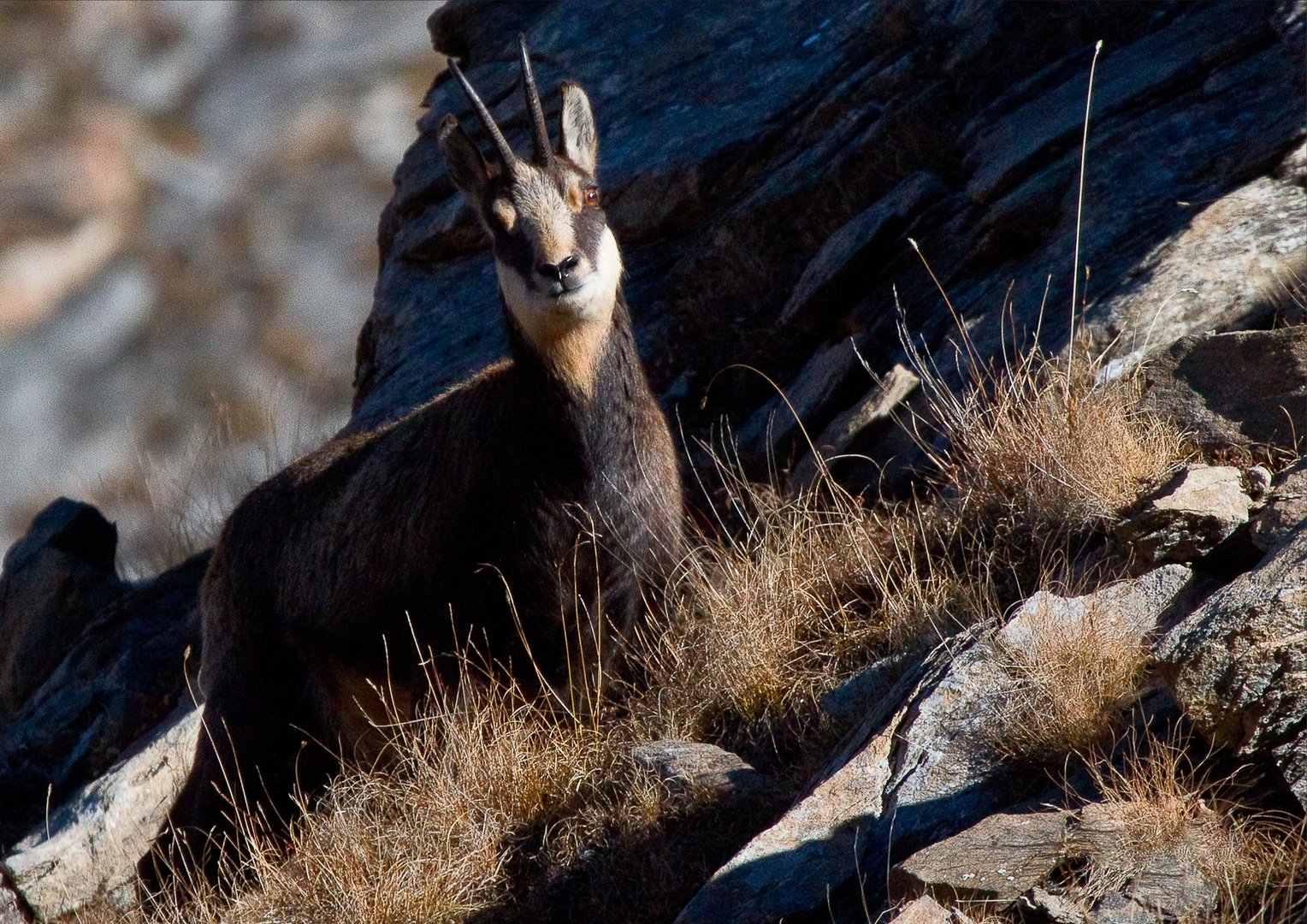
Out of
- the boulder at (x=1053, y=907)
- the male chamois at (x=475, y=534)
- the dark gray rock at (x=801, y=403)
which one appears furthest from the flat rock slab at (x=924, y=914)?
the dark gray rock at (x=801, y=403)

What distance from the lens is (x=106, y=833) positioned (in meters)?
6.88

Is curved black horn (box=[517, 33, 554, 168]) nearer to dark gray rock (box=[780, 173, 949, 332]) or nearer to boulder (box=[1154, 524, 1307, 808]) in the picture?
dark gray rock (box=[780, 173, 949, 332])

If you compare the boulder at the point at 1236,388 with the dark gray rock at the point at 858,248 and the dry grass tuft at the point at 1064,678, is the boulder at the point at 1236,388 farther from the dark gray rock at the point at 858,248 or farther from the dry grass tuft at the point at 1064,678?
the dark gray rock at the point at 858,248

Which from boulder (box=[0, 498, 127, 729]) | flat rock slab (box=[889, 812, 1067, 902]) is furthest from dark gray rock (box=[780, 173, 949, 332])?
boulder (box=[0, 498, 127, 729])

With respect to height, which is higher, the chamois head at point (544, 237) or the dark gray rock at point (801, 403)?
the chamois head at point (544, 237)

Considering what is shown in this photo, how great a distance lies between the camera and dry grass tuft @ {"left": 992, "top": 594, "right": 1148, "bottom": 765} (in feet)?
13.5

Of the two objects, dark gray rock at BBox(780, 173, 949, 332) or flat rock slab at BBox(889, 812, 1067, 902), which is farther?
dark gray rock at BBox(780, 173, 949, 332)

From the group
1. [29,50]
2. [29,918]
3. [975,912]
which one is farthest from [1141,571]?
[29,50]

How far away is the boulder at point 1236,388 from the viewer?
5285 millimetres

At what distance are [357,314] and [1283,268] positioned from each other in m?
45.6

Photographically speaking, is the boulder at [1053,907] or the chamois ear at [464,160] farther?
the chamois ear at [464,160]

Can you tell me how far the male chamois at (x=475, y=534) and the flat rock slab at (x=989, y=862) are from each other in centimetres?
228

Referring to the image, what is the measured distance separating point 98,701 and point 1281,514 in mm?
6809

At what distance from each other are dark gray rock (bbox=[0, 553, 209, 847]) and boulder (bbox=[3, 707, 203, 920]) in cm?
67
